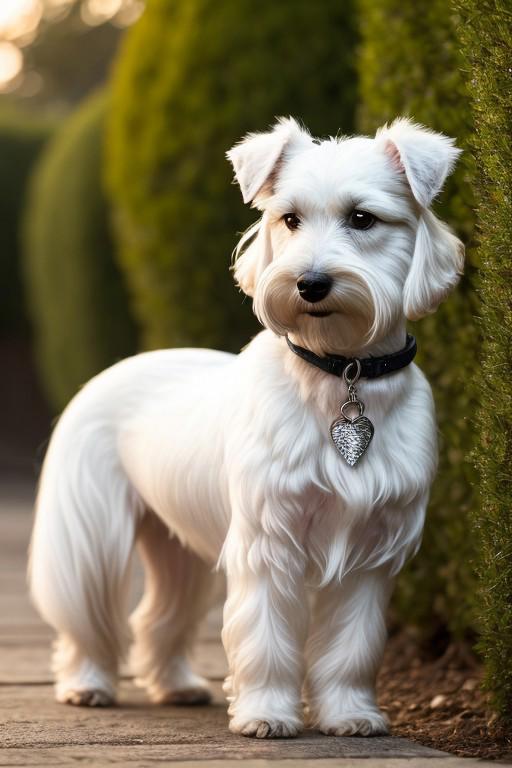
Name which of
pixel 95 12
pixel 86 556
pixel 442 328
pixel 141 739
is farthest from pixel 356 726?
pixel 95 12

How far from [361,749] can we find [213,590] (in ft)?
4.68

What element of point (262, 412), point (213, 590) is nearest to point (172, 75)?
point (213, 590)

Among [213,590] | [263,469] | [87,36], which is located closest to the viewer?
[263,469]

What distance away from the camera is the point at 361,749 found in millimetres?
3395

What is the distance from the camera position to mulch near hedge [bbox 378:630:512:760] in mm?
3643

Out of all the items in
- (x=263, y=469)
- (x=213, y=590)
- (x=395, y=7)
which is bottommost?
(x=213, y=590)

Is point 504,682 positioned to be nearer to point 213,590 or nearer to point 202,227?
point 213,590

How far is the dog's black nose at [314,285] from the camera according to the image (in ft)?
10.5

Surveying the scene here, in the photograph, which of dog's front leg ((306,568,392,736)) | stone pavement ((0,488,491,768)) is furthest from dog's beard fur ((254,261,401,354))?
stone pavement ((0,488,491,768))

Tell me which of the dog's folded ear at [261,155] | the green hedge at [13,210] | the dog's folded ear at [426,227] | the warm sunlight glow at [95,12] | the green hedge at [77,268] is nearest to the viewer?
the dog's folded ear at [426,227]

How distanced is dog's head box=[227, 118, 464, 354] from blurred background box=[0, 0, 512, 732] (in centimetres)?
19

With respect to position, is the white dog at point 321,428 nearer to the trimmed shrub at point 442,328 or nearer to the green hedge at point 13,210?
the trimmed shrub at point 442,328

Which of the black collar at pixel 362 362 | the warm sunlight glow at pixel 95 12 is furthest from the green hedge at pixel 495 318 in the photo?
the warm sunlight glow at pixel 95 12

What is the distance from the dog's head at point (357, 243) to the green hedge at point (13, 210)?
46.6 feet
